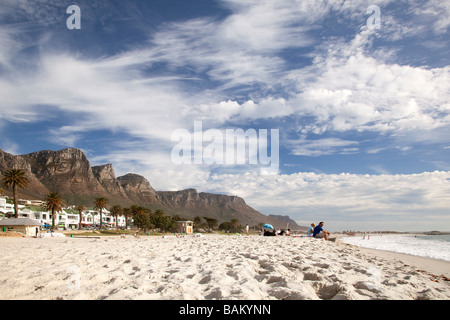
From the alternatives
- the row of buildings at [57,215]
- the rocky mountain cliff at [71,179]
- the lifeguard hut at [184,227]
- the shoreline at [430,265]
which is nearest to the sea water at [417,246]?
the shoreline at [430,265]

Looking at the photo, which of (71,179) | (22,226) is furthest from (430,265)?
(71,179)

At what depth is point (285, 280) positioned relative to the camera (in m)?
4.44

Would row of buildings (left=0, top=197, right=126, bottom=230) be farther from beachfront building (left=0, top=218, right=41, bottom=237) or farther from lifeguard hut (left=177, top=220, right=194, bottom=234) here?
beachfront building (left=0, top=218, right=41, bottom=237)

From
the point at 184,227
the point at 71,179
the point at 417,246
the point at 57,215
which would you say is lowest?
the point at 184,227

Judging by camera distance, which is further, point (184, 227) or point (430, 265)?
point (184, 227)

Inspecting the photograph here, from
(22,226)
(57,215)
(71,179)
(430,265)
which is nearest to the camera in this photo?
(430,265)

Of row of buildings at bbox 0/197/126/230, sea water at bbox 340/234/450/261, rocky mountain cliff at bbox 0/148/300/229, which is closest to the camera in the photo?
sea water at bbox 340/234/450/261

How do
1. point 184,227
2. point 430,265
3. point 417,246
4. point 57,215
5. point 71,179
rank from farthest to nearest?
point 71,179, point 57,215, point 184,227, point 417,246, point 430,265

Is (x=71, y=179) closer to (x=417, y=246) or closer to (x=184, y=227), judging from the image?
(x=184, y=227)

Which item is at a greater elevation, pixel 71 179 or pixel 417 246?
pixel 71 179

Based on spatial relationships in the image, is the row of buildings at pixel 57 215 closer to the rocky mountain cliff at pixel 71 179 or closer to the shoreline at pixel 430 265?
the rocky mountain cliff at pixel 71 179

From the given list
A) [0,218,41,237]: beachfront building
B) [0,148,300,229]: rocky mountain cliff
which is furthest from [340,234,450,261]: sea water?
[0,148,300,229]: rocky mountain cliff
